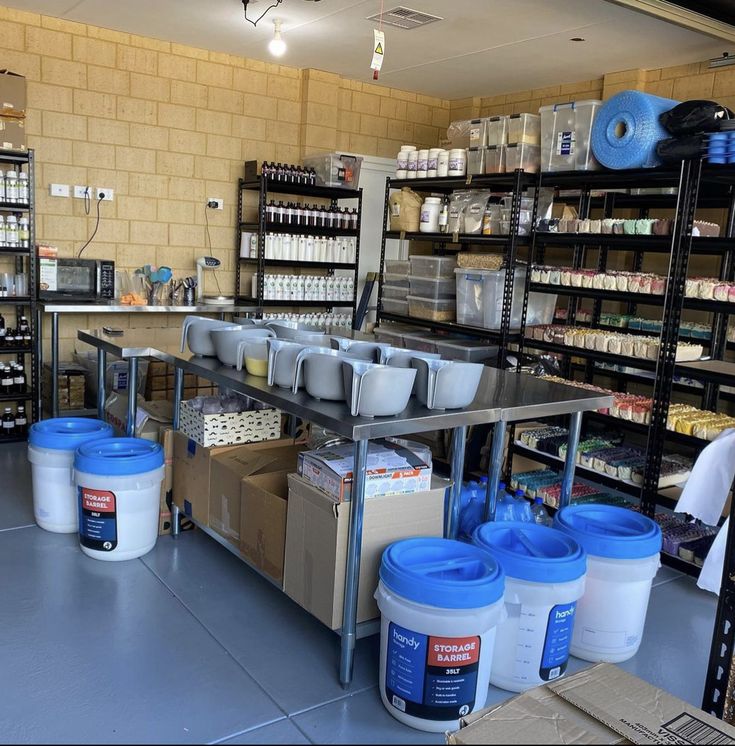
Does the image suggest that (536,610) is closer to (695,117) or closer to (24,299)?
(695,117)

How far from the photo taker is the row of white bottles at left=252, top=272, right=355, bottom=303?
6.54 meters

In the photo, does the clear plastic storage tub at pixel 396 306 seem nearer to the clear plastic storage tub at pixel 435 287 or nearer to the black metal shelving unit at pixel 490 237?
the black metal shelving unit at pixel 490 237

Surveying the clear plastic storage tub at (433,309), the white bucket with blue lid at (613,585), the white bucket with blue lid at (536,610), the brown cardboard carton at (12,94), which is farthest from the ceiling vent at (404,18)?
the white bucket with blue lid at (536,610)

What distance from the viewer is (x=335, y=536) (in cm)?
259

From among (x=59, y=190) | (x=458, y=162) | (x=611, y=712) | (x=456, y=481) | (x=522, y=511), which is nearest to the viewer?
(x=611, y=712)

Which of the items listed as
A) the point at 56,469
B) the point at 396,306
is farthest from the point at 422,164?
the point at 56,469

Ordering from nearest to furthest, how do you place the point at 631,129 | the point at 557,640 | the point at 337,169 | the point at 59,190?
the point at 557,640
the point at 631,129
the point at 59,190
the point at 337,169

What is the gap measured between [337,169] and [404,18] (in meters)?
1.65

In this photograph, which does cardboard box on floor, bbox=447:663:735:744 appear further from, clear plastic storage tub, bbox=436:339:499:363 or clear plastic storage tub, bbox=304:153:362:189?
clear plastic storage tub, bbox=304:153:362:189

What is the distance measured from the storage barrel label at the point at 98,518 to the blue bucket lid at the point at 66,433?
347mm

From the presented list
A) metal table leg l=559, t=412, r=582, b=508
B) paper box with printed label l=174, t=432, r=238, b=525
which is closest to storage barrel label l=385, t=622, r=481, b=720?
metal table leg l=559, t=412, r=582, b=508

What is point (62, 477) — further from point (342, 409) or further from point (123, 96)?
point (123, 96)

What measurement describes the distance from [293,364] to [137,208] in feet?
13.0

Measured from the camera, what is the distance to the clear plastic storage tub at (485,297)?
5051 mm
